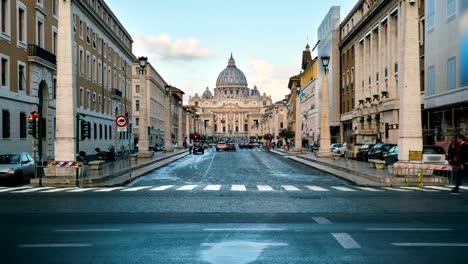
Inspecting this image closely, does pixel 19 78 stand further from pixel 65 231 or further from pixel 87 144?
pixel 65 231

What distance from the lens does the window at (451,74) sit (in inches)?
1533

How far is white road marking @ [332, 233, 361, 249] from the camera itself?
8719 mm

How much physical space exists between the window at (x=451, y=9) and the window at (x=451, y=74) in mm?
2922

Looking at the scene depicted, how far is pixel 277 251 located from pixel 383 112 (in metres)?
49.1

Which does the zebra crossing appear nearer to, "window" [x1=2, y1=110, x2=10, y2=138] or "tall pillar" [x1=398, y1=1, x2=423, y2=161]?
"tall pillar" [x1=398, y1=1, x2=423, y2=161]

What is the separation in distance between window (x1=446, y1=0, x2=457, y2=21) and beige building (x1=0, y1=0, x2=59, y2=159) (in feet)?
88.4

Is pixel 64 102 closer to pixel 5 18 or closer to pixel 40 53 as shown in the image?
pixel 5 18

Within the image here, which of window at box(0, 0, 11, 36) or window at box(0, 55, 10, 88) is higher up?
window at box(0, 0, 11, 36)

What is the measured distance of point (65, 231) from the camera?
10.3m

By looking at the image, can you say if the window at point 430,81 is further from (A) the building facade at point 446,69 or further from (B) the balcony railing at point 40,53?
(B) the balcony railing at point 40,53

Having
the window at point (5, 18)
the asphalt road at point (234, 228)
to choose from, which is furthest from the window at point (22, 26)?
the asphalt road at point (234, 228)

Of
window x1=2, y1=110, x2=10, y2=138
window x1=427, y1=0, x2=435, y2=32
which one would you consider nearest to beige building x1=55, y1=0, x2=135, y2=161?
window x1=2, y1=110, x2=10, y2=138

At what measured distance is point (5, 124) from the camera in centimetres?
3350

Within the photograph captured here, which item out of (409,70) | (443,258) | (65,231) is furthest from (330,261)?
(409,70)
